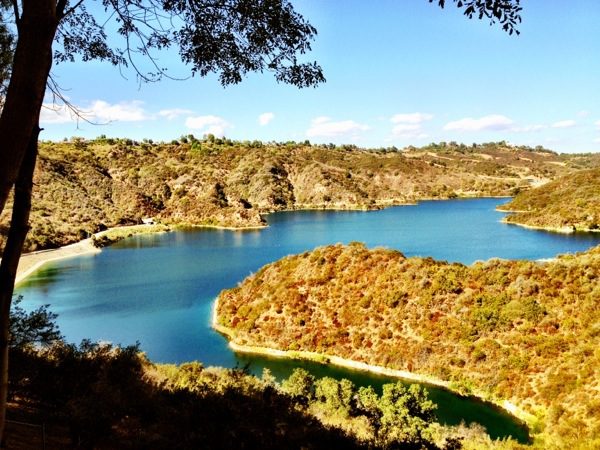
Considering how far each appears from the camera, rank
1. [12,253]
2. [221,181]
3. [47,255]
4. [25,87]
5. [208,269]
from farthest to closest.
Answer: [221,181] < [47,255] < [208,269] < [12,253] < [25,87]

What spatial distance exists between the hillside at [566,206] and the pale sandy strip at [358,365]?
235ft

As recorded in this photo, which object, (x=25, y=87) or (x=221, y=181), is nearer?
(x=25, y=87)

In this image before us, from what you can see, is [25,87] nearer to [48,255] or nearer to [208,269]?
[208,269]

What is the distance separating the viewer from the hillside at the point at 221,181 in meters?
104

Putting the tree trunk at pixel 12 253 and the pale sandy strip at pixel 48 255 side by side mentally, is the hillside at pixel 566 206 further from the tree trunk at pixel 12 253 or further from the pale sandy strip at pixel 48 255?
the tree trunk at pixel 12 253

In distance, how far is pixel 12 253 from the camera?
5332 mm

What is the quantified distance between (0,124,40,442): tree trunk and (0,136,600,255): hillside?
7855 cm

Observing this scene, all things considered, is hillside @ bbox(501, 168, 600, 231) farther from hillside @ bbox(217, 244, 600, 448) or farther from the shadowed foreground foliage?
the shadowed foreground foliage

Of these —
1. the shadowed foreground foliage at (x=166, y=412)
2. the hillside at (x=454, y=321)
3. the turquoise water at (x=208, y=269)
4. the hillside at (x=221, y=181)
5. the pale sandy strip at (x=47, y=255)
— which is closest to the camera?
the shadowed foreground foliage at (x=166, y=412)

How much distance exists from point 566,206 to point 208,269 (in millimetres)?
72738

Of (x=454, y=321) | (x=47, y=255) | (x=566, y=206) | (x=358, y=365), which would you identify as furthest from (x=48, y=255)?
(x=566, y=206)

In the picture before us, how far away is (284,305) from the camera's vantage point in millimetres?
37719

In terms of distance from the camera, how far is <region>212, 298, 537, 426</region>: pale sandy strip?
24617mm

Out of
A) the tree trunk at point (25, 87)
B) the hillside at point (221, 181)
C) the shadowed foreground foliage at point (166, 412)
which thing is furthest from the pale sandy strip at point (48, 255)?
the tree trunk at point (25, 87)
